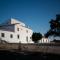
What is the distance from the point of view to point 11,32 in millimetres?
49656

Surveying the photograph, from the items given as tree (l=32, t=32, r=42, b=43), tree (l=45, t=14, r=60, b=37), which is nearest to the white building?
tree (l=32, t=32, r=42, b=43)

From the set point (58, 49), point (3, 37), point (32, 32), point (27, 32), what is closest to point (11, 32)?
point (3, 37)

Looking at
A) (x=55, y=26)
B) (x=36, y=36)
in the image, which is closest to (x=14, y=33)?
(x=36, y=36)

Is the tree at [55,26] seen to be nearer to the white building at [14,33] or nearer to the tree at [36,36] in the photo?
the white building at [14,33]

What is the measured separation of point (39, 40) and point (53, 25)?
34.0 meters

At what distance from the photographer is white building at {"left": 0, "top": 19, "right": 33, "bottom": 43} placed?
157 ft

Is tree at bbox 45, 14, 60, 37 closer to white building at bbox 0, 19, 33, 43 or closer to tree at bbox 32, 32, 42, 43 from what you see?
white building at bbox 0, 19, 33, 43

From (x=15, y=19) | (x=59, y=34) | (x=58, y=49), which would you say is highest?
(x=15, y=19)

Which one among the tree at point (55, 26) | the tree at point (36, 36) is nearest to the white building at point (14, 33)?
the tree at point (36, 36)

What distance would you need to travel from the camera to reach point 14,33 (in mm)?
50656

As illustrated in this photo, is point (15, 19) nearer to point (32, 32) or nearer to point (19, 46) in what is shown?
point (32, 32)

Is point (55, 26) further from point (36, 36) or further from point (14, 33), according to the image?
point (36, 36)

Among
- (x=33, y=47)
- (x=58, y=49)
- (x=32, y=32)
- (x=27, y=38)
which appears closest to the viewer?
(x=58, y=49)

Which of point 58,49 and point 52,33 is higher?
point 52,33
